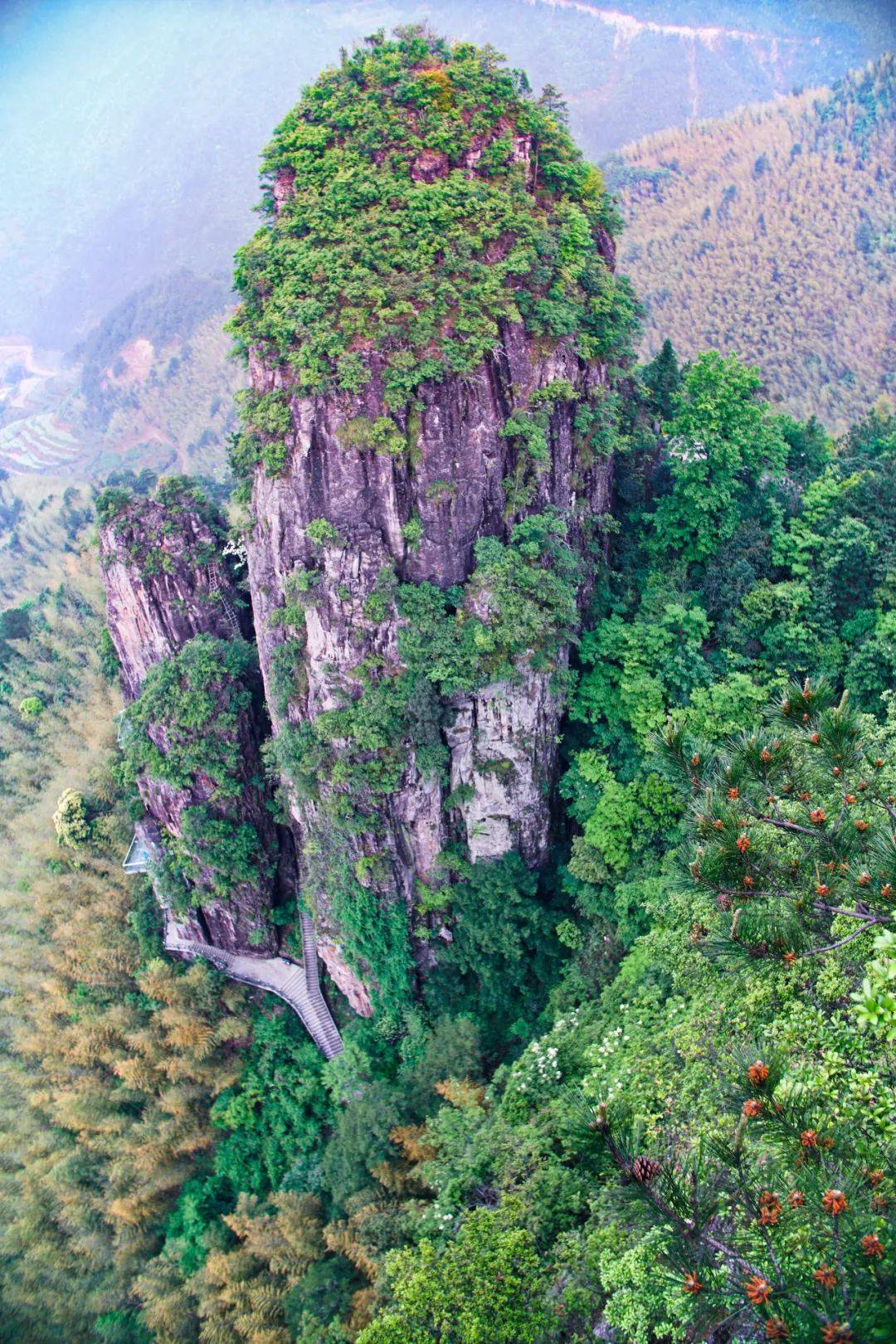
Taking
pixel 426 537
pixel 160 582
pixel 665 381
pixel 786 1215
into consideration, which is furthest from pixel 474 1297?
pixel 665 381

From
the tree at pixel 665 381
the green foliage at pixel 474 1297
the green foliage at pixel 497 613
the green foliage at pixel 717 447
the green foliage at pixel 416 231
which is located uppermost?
the green foliage at pixel 416 231

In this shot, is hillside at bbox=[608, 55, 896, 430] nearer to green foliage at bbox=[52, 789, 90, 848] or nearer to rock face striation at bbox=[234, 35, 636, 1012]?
rock face striation at bbox=[234, 35, 636, 1012]

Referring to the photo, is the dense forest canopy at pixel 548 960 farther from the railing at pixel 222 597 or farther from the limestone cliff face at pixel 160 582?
the railing at pixel 222 597

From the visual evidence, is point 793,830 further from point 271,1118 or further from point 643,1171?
point 271,1118

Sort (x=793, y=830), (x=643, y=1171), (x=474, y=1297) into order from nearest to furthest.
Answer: (x=643, y=1171)
(x=793, y=830)
(x=474, y=1297)

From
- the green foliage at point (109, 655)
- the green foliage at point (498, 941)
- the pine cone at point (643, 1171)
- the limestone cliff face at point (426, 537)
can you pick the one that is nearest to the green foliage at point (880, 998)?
the pine cone at point (643, 1171)

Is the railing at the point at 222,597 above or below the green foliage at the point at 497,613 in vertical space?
above

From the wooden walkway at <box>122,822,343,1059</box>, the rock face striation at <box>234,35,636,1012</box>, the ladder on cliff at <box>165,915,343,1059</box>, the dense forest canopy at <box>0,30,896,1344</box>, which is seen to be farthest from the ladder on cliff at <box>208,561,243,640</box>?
the ladder on cliff at <box>165,915,343,1059</box>
